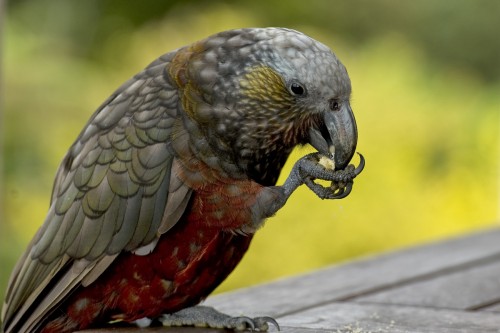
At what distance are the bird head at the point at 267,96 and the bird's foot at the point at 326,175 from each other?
2 centimetres

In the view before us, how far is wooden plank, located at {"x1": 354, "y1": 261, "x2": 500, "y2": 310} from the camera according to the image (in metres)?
3.00

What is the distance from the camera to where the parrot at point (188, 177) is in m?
2.51

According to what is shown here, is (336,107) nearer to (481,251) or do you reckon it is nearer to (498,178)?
(481,251)

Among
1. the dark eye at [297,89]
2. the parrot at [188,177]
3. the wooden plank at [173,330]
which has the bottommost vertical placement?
the wooden plank at [173,330]

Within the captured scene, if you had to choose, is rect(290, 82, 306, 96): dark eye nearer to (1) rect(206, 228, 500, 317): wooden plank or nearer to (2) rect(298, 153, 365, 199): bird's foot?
(2) rect(298, 153, 365, 199): bird's foot

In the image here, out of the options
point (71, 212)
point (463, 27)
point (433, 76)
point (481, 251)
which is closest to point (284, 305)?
point (71, 212)

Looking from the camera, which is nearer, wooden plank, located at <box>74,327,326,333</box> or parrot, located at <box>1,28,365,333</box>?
parrot, located at <box>1,28,365,333</box>

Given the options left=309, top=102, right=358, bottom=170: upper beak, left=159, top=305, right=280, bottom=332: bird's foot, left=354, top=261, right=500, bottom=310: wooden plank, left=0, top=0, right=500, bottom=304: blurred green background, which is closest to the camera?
left=309, top=102, right=358, bottom=170: upper beak

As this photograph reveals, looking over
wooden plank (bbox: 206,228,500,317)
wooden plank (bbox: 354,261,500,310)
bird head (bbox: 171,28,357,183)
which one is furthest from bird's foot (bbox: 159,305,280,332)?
wooden plank (bbox: 354,261,500,310)

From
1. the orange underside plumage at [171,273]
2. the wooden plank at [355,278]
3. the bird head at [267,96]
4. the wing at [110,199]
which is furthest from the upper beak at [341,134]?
the wooden plank at [355,278]

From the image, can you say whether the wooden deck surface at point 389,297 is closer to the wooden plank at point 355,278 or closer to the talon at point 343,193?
the wooden plank at point 355,278

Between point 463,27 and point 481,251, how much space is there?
389 inches

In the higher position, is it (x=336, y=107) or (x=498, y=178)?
(x=498, y=178)

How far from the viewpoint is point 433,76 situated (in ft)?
34.3
